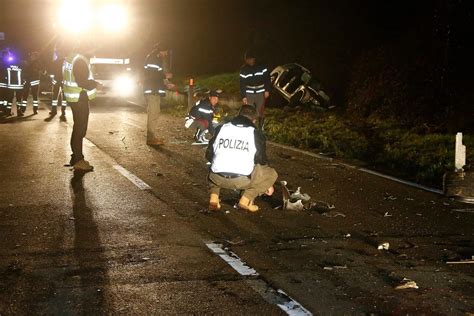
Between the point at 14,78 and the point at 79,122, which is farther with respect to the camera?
the point at 14,78

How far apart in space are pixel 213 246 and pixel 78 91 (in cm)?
568

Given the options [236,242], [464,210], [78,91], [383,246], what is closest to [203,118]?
[78,91]

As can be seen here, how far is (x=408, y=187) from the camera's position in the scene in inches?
456

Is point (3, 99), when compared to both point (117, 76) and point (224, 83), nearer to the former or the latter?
point (224, 83)

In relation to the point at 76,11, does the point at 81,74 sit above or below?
below

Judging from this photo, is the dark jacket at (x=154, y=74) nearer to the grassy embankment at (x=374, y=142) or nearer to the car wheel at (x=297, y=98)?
the grassy embankment at (x=374, y=142)

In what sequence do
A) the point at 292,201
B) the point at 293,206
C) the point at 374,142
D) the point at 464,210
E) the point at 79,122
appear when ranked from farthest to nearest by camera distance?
the point at 374,142 → the point at 79,122 → the point at 464,210 → the point at 292,201 → the point at 293,206

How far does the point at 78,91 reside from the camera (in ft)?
40.5

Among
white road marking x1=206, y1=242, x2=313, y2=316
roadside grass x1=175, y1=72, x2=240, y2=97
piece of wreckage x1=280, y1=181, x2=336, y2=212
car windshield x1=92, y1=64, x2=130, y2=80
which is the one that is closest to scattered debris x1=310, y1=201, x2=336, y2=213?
piece of wreckage x1=280, y1=181, x2=336, y2=212

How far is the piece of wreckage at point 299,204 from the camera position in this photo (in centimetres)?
953

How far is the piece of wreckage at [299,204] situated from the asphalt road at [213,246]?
15 centimetres

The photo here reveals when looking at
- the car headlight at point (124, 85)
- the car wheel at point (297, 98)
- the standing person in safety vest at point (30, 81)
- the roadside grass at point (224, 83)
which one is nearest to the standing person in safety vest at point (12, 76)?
the standing person in safety vest at point (30, 81)

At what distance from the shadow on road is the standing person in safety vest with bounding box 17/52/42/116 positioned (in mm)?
13185

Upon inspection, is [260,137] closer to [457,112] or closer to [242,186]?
[242,186]
